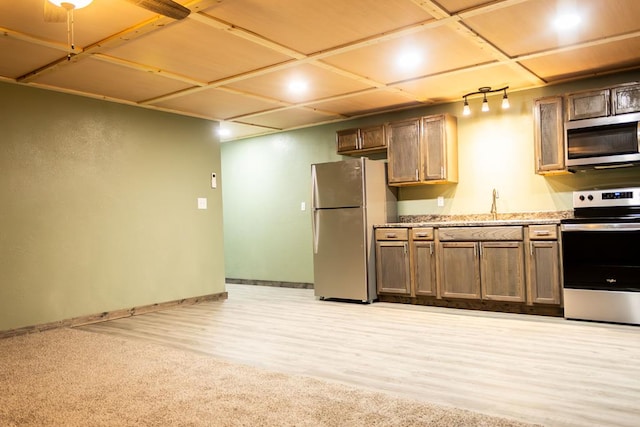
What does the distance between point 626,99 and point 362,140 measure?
2.80 m

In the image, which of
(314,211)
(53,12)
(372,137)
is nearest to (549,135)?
(372,137)

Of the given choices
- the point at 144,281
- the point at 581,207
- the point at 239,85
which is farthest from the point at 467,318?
the point at 144,281

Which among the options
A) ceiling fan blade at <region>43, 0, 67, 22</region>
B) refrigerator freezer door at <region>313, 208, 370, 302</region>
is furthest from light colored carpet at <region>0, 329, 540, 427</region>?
refrigerator freezer door at <region>313, 208, 370, 302</region>

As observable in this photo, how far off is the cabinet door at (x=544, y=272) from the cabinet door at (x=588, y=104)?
120cm

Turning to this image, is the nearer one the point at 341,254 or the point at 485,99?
the point at 485,99

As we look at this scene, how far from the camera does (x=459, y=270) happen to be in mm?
5141

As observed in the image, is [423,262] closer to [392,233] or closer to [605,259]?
[392,233]

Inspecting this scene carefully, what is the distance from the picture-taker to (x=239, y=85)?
4898mm

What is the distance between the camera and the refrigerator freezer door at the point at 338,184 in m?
5.72

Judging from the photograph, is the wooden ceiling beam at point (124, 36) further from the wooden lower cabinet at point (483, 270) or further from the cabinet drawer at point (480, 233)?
the wooden lower cabinet at point (483, 270)

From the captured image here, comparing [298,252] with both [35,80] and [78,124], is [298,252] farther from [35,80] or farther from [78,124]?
[35,80]

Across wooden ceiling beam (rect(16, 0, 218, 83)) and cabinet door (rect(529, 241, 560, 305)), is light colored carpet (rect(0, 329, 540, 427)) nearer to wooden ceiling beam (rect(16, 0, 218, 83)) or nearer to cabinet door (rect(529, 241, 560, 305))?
wooden ceiling beam (rect(16, 0, 218, 83))

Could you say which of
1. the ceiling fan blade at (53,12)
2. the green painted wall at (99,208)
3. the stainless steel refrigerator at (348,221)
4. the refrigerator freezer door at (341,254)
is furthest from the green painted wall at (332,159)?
the ceiling fan blade at (53,12)

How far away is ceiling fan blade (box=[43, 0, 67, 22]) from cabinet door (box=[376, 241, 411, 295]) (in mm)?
3934
